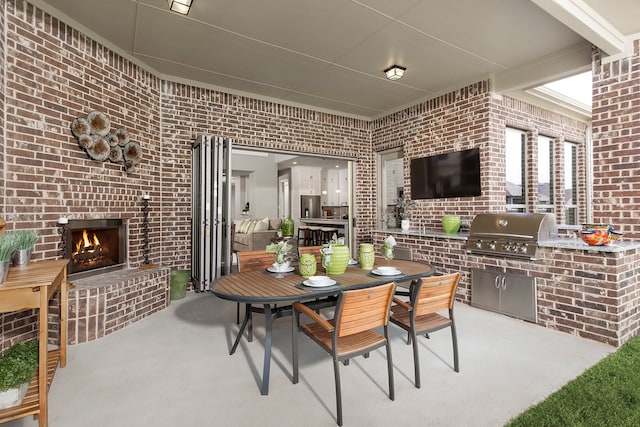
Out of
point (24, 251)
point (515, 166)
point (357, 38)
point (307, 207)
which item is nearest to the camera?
point (24, 251)

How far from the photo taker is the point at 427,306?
2.42m

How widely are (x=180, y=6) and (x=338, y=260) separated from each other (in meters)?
2.71

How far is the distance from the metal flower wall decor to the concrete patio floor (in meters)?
1.93

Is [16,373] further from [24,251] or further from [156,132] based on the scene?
[156,132]

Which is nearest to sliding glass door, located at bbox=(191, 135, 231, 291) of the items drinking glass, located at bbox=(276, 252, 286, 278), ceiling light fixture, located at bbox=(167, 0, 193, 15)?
ceiling light fixture, located at bbox=(167, 0, 193, 15)

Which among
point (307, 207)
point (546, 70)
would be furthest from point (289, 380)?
point (307, 207)

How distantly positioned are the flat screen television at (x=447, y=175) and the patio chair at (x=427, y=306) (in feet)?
9.49

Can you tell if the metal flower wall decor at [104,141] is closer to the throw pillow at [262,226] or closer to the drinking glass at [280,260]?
the drinking glass at [280,260]

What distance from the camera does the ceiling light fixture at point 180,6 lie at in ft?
9.64

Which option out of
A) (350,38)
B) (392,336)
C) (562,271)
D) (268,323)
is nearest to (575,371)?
(562,271)

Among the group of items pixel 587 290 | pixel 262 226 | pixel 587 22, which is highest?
pixel 587 22

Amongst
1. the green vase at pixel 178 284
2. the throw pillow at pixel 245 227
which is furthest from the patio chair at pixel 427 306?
the throw pillow at pixel 245 227

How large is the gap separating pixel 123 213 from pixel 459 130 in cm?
486

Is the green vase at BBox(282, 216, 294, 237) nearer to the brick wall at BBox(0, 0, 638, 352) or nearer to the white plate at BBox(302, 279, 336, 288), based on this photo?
the brick wall at BBox(0, 0, 638, 352)
